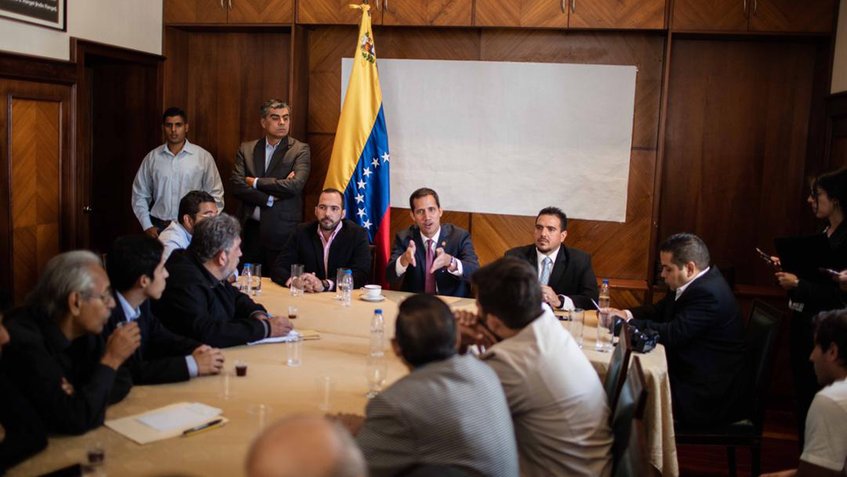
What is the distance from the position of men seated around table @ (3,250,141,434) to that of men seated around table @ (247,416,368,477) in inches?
54.3

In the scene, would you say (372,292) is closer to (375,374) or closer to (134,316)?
(375,374)

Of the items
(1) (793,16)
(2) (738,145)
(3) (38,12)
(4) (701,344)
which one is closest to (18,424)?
(4) (701,344)

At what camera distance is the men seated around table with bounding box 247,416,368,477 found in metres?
1.08

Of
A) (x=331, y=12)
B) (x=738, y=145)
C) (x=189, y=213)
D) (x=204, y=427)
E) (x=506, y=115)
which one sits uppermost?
(x=331, y=12)

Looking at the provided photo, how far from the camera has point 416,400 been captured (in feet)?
6.20

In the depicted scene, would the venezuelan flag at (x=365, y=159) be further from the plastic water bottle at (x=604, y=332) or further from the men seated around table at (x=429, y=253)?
the plastic water bottle at (x=604, y=332)

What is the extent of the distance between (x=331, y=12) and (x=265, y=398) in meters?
3.93

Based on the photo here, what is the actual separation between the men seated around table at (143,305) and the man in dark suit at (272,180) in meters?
2.80

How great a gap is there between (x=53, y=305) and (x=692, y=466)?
325cm

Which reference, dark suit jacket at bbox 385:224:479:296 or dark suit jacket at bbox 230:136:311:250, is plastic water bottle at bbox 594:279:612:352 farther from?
dark suit jacket at bbox 230:136:311:250

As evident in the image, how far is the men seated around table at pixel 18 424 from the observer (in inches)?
81.8

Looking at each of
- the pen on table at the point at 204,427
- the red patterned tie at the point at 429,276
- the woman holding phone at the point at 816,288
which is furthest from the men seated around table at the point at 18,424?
the woman holding phone at the point at 816,288

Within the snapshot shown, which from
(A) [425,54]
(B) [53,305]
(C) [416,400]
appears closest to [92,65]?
(A) [425,54]

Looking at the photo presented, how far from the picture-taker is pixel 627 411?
2.37m
